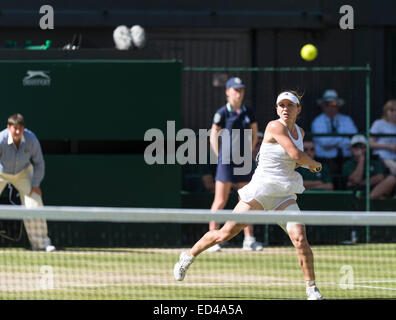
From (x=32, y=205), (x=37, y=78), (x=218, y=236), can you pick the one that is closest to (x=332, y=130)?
(x=37, y=78)

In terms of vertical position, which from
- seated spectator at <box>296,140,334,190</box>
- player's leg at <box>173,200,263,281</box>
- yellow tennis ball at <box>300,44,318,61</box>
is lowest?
player's leg at <box>173,200,263,281</box>

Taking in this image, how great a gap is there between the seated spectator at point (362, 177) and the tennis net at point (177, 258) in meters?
0.51

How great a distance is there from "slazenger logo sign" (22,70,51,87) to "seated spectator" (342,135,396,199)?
4.03 metres

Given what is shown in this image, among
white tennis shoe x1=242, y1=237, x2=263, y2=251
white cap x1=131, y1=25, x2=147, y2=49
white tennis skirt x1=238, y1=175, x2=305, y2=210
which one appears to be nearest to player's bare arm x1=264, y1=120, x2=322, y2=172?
white tennis skirt x1=238, y1=175, x2=305, y2=210

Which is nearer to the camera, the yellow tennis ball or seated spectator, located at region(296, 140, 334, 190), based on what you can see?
seated spectator, located at region(296, 140, 334, 190)

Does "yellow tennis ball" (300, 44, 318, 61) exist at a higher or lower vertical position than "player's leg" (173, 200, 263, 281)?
higher

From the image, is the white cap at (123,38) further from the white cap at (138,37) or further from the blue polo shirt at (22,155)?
the blue polo shirt at (22,155)

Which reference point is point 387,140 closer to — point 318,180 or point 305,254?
point 318,180

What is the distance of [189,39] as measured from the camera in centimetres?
1577

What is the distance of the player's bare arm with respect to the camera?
27.2 feet

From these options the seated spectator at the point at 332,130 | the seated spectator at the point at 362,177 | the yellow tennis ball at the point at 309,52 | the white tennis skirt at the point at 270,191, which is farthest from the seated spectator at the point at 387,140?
the white tennis skirt at the point at 270,191

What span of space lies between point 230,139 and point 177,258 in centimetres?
163

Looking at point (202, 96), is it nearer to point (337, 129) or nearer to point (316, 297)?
point (337, 129)

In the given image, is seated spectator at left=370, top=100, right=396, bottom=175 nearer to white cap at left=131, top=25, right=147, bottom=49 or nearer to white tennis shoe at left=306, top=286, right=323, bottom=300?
white cap at left=131, top=25, right=147, bottom=49
